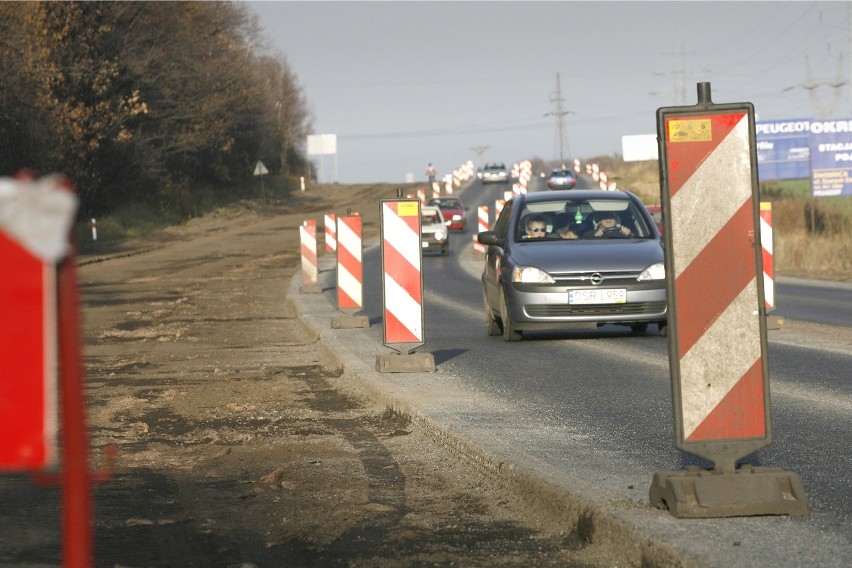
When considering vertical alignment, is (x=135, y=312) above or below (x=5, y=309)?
below

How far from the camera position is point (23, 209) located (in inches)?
105

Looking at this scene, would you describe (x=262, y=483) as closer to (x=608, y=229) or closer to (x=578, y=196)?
(x=608, y=229)

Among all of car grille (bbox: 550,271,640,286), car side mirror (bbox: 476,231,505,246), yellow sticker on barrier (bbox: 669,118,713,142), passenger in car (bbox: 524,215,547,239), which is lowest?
car grille (bbox: 550,271,640,286)

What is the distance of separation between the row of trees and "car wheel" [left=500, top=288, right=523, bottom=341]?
2864cm

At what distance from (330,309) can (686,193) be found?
1344cm

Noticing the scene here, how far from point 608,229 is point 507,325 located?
180cm

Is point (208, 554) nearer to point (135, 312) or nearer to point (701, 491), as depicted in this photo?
point (701, 491)

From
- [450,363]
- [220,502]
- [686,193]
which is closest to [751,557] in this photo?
[686,193]

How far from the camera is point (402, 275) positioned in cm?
1116

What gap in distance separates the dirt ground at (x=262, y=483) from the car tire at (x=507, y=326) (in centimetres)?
210

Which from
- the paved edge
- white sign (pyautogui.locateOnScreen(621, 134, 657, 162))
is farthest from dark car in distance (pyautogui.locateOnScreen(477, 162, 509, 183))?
the paved edge

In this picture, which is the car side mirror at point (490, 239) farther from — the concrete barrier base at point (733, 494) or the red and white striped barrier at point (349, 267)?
the concrete barrier base at point (733, 494)

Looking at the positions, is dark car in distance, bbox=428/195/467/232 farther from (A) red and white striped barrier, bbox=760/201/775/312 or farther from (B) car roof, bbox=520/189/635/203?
(A) red and white striped barrier, bbox=760/201/775/312

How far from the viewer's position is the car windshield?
14.9m
